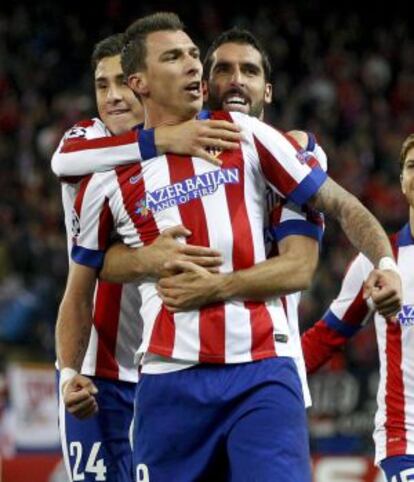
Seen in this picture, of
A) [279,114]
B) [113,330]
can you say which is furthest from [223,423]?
[279,114]

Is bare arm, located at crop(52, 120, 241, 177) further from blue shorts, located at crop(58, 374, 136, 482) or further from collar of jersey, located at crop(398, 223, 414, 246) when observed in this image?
collar of jersey, located at crop(398, 223, 414, 246)

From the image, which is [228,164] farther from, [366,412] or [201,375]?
[366,412]

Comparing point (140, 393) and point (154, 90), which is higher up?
point (154, 90)

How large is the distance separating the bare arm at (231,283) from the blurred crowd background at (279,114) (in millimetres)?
7595

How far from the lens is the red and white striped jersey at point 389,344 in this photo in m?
6.22

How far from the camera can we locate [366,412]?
12727 millimetres

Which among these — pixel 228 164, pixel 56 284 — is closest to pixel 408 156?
pixel 228 164

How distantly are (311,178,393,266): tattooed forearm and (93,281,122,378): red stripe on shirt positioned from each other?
1301mm

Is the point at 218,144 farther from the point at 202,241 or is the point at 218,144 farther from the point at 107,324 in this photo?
the point at 107,324

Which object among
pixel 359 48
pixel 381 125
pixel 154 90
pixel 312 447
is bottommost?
pixel 312 447

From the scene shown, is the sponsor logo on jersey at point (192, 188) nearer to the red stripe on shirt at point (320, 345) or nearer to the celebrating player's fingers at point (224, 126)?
the celebrating player's fingers at point (224, 126)

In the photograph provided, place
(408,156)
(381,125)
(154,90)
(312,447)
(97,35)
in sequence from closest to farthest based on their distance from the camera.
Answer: (154,90), (408,156), (312,447), (381,125), (97,35)

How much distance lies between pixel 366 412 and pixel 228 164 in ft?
26.3

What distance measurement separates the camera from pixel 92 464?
603cm
